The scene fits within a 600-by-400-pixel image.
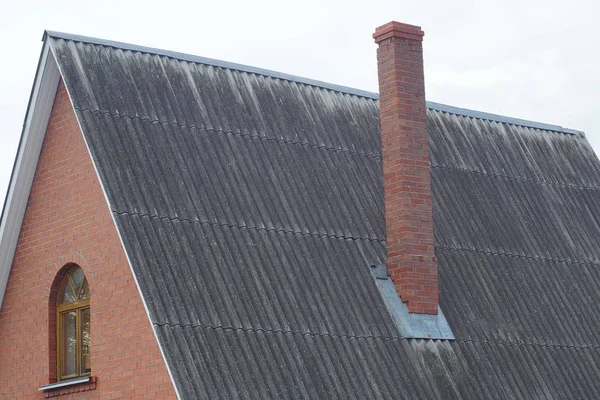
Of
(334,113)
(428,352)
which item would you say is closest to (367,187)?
(334,113)

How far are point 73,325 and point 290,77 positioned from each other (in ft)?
16.4

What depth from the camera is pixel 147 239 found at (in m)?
14.3

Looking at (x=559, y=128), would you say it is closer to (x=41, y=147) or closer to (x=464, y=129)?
(x=464, y=129)

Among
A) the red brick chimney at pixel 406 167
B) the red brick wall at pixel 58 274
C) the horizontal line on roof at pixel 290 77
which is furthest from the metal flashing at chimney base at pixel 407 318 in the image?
the horizontal line on roof at pixel 290 77

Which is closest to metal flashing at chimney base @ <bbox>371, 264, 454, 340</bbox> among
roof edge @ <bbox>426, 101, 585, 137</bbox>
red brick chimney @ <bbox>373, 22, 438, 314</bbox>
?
red brick chimney @ <bbox>373, 22, 438, 314</bbox>

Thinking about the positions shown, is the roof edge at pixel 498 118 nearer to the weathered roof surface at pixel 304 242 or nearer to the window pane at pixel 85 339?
the weathered roof surface at pixel 304 242

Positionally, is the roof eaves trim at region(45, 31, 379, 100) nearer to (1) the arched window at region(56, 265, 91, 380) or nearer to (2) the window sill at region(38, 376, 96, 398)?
(1) the arched window at region(56, 265, 91, 380)

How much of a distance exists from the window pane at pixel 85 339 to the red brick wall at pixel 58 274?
0.43 meters

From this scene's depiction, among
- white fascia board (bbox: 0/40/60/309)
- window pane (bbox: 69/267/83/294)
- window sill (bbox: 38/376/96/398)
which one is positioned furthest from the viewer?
white fascia board (bbox: 0/40/60/309)

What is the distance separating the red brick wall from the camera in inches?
558

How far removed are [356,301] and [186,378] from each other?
317 cm

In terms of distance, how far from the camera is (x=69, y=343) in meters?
15.8

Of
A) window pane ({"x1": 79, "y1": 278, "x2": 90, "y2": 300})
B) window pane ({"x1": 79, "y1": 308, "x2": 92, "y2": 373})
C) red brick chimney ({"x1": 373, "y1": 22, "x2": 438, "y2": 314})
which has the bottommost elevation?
window pane ({"x1": 79, "y1": 308, "x2": 92, "y2": 373})

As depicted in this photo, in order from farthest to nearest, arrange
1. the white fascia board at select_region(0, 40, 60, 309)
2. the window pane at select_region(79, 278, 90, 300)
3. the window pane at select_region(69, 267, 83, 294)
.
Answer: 1. the white fascia board at select_region(0, 40, 60, 309)
2. the window pane at select_region(69, 267, 83, 294)
3. the window pane at select_region(79, 278, 90, 300)
